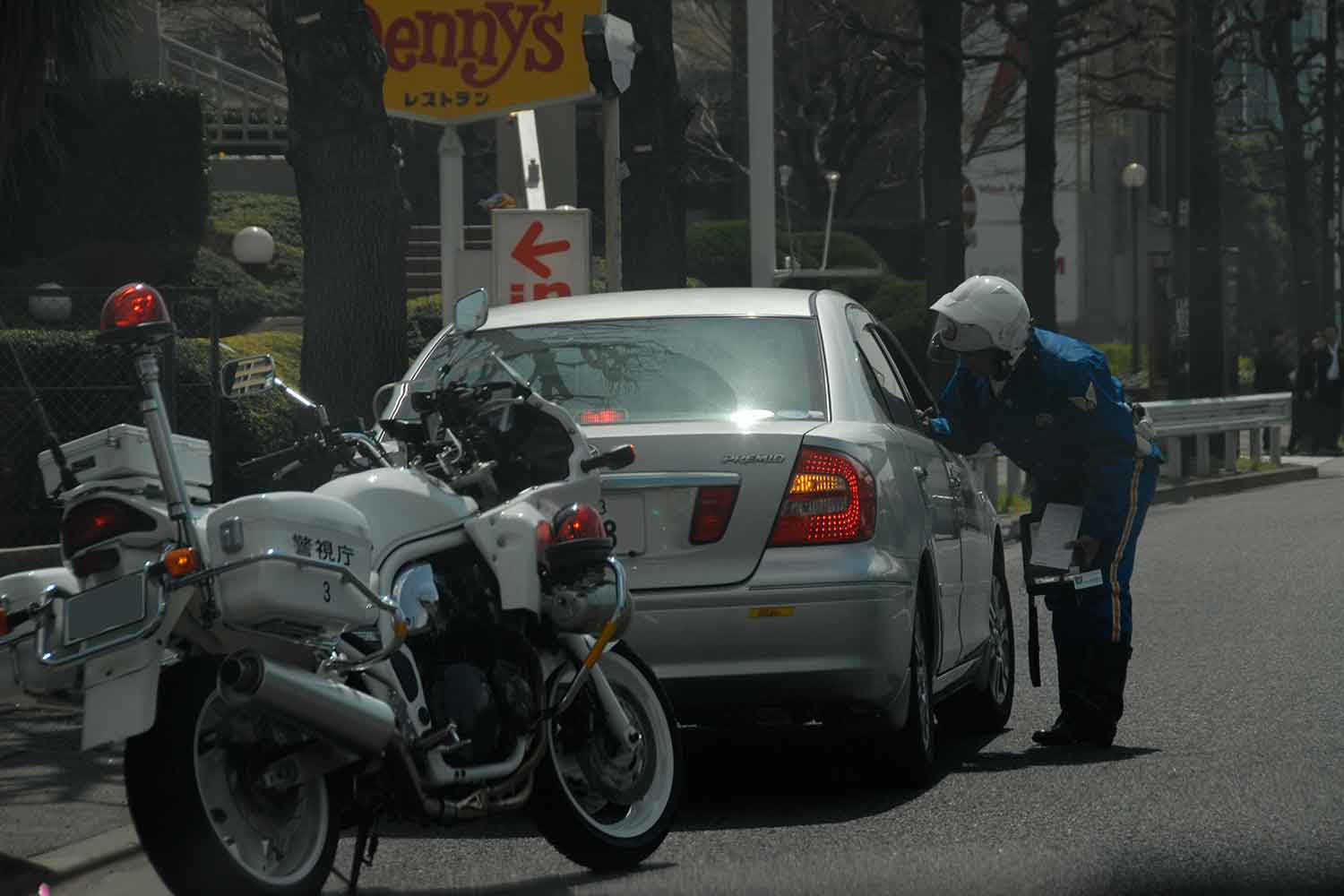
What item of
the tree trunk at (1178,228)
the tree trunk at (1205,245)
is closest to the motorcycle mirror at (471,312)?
the tree trunk at (1178,228)

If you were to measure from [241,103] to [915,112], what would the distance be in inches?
627

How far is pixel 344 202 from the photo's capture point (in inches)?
459

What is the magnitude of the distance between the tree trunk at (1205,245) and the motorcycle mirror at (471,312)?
24.7 metres

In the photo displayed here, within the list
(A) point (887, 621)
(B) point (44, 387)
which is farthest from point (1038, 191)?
(A) point (887, 621)

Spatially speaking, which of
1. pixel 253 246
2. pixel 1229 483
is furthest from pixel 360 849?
pixel 1229 483

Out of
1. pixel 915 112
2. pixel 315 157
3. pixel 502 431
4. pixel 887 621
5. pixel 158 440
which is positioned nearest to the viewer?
pixel 158 440

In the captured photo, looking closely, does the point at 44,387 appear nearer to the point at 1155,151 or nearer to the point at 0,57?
the point at 0,57

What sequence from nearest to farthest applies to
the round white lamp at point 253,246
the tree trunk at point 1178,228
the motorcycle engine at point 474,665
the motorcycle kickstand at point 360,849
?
the motorcycle kickstand at point 360,849 < the motorcycle engine at point 474,665 < the round white lamp at point 253,246 < the tree trunk at point 1178,228

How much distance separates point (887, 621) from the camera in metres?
7.10

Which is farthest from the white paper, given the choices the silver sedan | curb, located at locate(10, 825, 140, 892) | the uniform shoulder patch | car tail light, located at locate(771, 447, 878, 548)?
curb, located at locate(10, 825, 140, 892)

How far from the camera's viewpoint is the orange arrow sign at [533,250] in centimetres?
1577

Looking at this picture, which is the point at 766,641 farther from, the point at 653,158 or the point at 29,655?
the point at 653,158

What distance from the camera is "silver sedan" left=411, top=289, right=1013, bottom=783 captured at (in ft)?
23.1

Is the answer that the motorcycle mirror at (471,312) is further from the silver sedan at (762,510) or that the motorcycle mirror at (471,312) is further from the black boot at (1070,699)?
the black boot at (1070,699)
